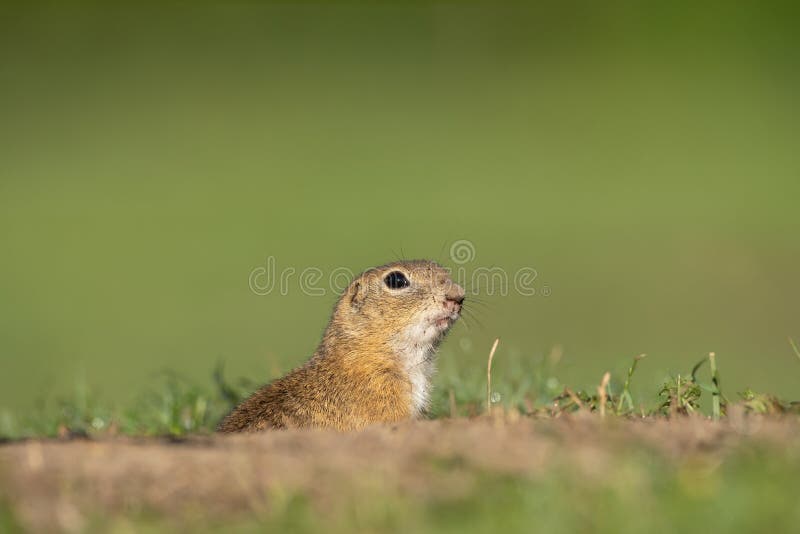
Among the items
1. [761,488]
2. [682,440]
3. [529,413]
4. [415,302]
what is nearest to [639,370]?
[415,302]

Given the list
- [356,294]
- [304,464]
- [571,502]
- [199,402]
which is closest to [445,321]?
[356,294]

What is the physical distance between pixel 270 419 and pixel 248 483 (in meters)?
2.75

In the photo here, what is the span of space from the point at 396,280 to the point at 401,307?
0.27m

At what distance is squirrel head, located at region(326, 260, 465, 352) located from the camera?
8.16 metres

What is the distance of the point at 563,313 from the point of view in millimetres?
18297

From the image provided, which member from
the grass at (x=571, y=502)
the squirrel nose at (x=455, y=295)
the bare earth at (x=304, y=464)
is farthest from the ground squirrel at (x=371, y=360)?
the grass at (x=571, y=502)

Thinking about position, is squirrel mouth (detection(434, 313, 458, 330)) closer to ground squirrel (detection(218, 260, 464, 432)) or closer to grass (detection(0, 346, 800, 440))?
ground squirrel (detection(218, 260, 464, 432))

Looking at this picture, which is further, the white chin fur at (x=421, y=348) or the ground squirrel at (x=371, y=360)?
the white chin fur at (x=421, y=348)

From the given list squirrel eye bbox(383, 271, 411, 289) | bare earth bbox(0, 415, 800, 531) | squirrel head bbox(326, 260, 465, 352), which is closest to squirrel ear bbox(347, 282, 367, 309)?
squirrel head bbox(326, 260, 465, 352)

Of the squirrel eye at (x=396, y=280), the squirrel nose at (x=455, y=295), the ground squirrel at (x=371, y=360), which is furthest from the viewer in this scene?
the squirrel eye at (x=396, y=280)

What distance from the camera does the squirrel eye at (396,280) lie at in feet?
27.8

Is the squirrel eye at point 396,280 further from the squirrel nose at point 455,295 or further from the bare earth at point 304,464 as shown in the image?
the bare earth at point 304,464

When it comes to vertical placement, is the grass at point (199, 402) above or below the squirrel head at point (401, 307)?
below

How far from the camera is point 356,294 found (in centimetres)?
862
